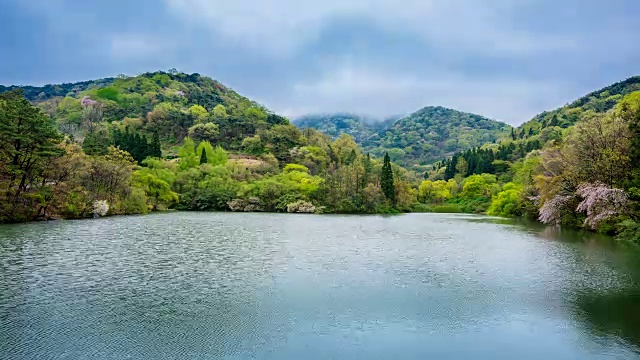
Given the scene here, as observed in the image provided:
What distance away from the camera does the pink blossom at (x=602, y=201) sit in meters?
30.5

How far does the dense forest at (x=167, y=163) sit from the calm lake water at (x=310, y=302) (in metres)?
15.3

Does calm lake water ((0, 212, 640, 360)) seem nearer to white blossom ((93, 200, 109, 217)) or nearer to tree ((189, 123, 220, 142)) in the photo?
white blossom ((93, 200, 109, 217))

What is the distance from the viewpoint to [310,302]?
13.9 metres

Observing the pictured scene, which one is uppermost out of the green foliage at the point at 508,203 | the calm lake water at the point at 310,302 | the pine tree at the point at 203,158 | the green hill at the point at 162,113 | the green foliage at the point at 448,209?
the green hill at the point at 162,113

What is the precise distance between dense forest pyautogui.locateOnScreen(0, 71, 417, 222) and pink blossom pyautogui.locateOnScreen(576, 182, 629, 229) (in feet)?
128

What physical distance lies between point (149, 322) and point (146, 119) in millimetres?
115385

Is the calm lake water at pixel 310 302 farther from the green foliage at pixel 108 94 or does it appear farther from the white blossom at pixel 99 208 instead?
the green foliage at pixel 108 94

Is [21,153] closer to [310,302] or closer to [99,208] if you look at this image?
[99,208]

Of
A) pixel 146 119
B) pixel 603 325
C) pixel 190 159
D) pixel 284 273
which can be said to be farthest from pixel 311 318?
pixel 146 119

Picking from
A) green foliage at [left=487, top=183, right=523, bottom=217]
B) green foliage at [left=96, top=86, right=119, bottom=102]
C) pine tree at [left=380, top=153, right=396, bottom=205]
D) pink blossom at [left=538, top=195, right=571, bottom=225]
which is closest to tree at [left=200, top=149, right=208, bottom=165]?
pine tree at [left=380, top=153, right=396, bottom=205]

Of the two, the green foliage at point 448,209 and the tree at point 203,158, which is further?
the green foliage at point 448,209

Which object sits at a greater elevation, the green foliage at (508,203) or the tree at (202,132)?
the tree at (202,132)

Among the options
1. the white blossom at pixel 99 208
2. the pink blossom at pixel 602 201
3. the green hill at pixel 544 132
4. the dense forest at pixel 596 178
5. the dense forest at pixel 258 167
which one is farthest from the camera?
the green hill at pixel 544 132

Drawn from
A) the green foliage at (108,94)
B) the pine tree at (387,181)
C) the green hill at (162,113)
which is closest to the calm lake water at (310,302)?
the pine tree at (387,181)
